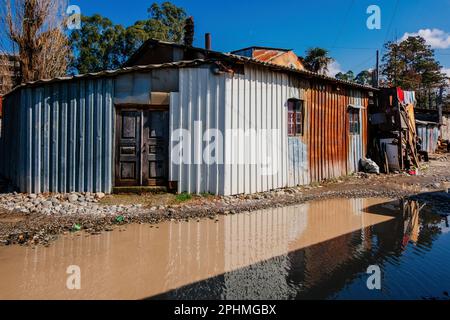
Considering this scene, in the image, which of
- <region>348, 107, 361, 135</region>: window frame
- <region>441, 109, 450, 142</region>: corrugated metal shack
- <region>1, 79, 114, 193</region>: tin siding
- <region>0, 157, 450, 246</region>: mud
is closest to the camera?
<region>0, 157, 450, 246</region>: mud

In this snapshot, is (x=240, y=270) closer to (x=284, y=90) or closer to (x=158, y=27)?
(x=284, y=90)

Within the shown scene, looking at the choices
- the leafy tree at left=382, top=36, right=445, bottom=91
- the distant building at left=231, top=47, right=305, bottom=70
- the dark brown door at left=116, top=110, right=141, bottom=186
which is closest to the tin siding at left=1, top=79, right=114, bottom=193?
the dark brown door at left=116, top=110, right=141, bottom=186

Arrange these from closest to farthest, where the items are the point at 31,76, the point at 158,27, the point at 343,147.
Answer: the point at 343,147 < the point at 31,76 < the point at 158,27

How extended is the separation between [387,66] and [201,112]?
123 ft

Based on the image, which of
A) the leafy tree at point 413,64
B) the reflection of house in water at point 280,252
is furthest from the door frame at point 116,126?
the leafy tree at point 413,64

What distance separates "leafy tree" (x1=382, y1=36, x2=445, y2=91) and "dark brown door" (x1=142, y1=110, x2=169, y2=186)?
3591cm

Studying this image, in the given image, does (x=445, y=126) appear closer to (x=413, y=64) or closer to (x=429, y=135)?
(x=429, y=135)

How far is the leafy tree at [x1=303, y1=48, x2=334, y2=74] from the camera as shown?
90.2 feet

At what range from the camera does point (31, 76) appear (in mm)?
13398

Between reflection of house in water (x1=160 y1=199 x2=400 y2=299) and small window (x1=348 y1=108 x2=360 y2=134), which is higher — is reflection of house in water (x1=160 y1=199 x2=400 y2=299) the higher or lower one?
the lower one

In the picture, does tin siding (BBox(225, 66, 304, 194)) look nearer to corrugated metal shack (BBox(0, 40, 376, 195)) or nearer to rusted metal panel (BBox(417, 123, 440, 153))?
corrugated metal shack (BBox(0, 40, 376, 195))

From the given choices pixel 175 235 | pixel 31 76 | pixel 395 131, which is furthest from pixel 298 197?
pixel 31 76

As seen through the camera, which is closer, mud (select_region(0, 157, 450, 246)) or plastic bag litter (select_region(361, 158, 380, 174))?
mud (select_region(0, 157, 450, 246))

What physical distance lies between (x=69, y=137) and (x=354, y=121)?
1132 centimetres
